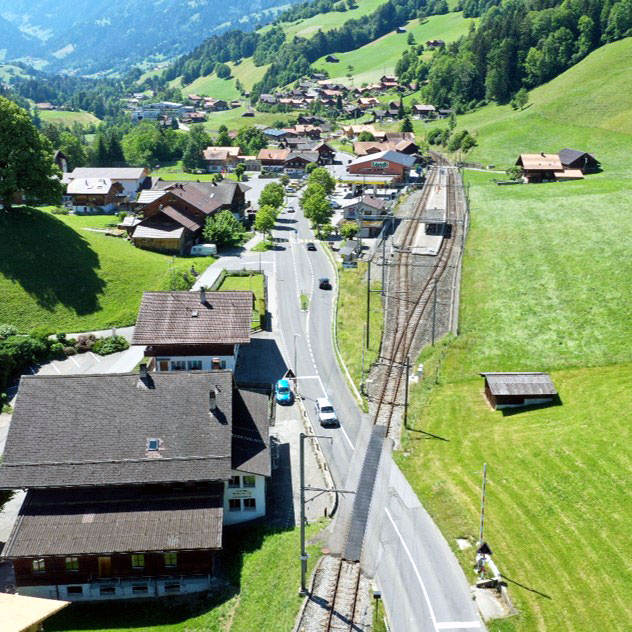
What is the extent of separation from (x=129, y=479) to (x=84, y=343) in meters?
30.4

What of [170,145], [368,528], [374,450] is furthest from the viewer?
[170,145]

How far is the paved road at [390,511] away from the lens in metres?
33.1

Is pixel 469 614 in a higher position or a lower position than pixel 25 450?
lower

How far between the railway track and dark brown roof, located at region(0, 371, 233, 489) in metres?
15.9

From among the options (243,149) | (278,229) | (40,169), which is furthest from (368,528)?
(243,149)

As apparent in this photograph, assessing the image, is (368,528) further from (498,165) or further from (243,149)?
(243,149)

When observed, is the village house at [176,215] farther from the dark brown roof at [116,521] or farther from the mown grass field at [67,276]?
the dark brown roof at [116,521]

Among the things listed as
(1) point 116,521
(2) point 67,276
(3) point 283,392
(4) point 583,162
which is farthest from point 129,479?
(4) point 583,162

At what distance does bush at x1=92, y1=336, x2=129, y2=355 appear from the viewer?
65188 millimetres

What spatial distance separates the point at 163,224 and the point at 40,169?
844 inches

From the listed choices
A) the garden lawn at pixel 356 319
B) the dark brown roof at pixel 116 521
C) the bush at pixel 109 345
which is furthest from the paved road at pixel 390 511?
the bush at pixel 109 345

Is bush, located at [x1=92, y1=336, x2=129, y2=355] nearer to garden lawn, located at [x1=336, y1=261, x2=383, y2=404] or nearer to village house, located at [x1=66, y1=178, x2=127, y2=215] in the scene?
garden lawn, located at [x1=336, y1=261, x2=383, y2=404]

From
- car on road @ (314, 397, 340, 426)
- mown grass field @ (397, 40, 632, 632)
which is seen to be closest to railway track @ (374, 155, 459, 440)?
mown grass field @ (397, 40, 632, 632)

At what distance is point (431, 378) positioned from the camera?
191 feet
